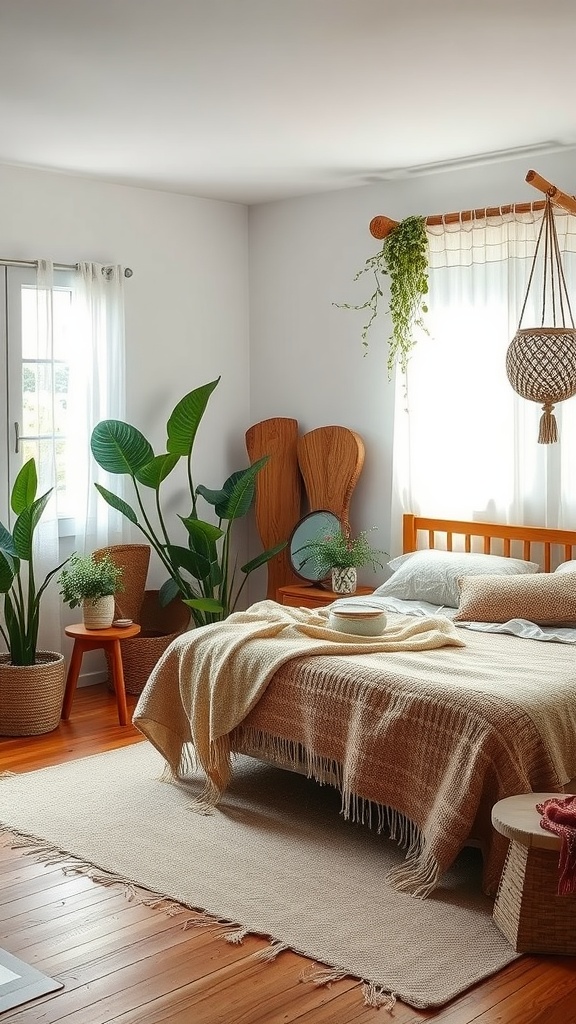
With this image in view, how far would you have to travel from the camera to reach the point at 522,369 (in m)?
4.23

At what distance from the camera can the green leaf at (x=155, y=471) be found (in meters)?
5.45

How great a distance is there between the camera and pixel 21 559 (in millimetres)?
5180

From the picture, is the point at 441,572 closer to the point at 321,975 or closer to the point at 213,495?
the point at 213,495

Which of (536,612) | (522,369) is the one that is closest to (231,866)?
(536,612)

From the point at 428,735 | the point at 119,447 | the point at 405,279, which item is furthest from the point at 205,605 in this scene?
the point at 428,735

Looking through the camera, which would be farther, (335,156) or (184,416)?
(184,416)

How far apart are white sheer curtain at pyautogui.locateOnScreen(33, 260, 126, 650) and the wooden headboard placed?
1549 mm

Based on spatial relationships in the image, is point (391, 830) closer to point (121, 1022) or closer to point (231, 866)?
point (231, 866)

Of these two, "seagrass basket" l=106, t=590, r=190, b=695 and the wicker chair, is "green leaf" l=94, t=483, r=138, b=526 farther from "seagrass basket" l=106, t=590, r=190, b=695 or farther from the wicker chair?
"seagrass basket" l=106, t=590, r=190, b=695

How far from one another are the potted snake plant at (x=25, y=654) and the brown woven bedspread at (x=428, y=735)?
4.38ft

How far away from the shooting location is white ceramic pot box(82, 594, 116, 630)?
5195mm

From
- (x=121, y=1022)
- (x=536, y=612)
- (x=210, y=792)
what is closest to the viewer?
(x=121, y=1022)

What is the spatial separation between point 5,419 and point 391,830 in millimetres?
2853

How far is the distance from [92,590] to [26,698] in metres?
0.58
